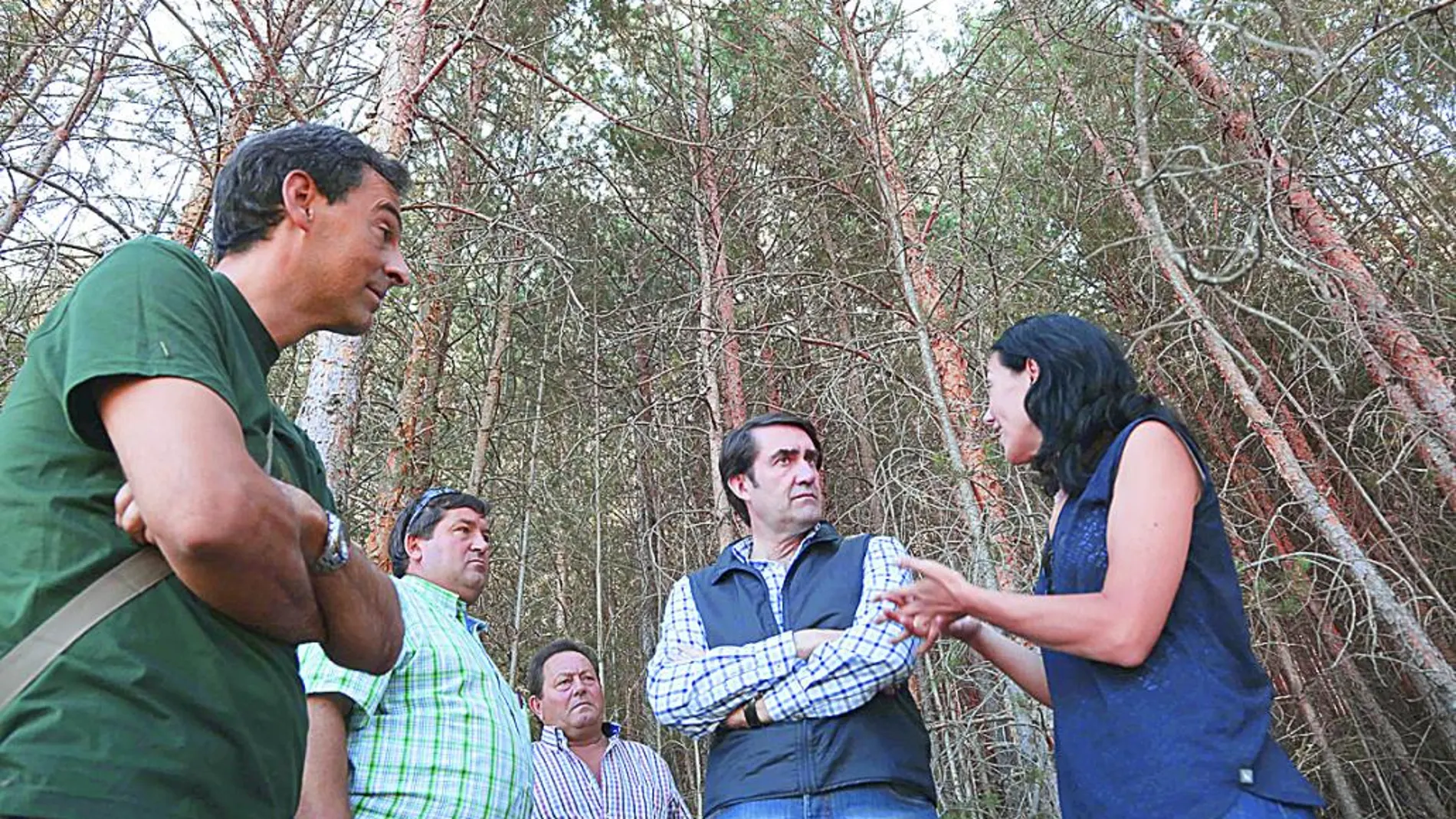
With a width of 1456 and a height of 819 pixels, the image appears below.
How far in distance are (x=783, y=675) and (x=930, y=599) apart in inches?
28.4

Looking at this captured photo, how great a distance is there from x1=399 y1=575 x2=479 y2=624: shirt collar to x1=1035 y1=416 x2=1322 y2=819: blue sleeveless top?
149cm

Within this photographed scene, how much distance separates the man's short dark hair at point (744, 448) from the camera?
2.81 meters

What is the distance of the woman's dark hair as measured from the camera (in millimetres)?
1734

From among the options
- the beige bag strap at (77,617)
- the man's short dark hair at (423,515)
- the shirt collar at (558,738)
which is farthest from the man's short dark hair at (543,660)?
the beige bag strap at (77,617)

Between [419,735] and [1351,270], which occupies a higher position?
[1351,270]

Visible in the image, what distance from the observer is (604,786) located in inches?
148

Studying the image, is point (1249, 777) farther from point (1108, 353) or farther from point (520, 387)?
point (520, 387)

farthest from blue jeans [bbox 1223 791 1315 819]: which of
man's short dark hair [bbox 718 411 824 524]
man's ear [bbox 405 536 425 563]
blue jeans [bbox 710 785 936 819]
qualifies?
man's ear [bbox 405 536 425 563]

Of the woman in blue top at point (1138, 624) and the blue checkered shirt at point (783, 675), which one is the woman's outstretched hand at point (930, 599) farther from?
the blue checkered shirt at point (783, 675)

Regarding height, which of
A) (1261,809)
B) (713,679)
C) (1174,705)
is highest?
(713,679)

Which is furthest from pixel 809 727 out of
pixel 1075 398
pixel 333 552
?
pixel 333 552

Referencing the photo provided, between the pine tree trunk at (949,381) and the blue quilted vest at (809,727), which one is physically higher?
the pine tree trunk at (949,381)

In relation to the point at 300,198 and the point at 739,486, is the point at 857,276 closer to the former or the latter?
the point at 739,486

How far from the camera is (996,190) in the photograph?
4.09 meters
